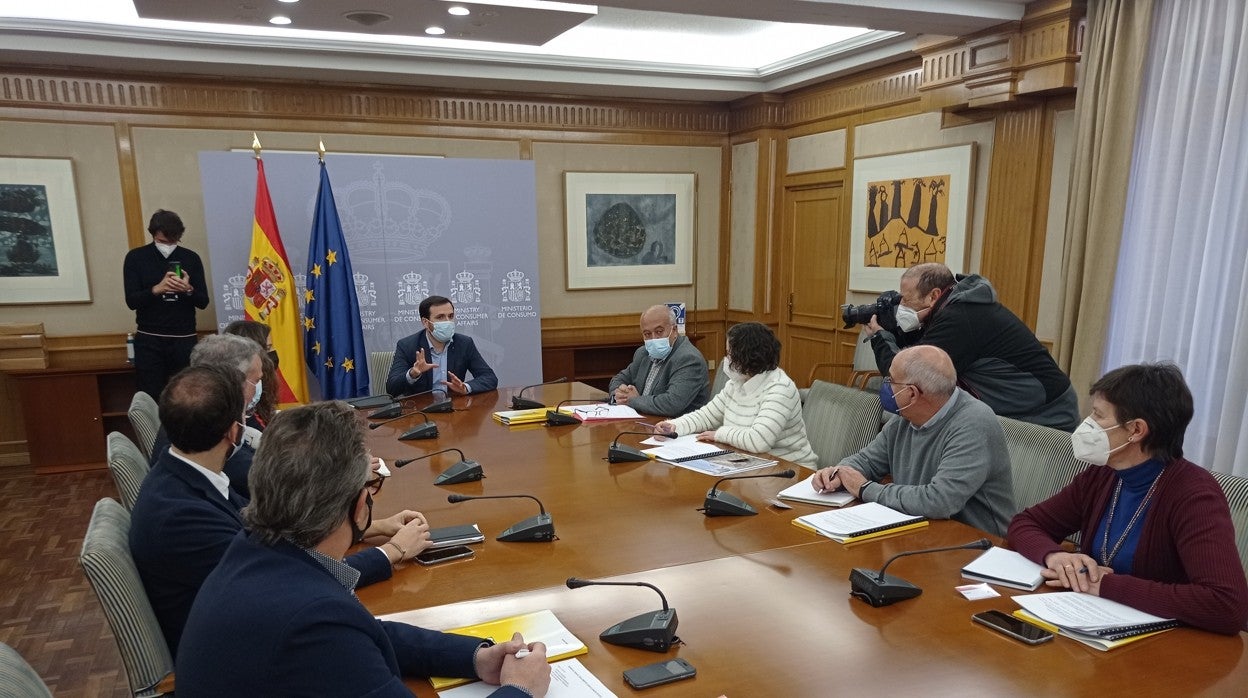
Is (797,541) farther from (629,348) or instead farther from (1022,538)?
(629,348)

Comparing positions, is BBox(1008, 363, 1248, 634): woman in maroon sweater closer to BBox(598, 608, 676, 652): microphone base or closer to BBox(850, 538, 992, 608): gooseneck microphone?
BBox(850, 538, 992, 608): gooseneck microphone

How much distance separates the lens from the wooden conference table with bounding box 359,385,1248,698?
132cm

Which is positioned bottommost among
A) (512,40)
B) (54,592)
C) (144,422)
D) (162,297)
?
(54,592)

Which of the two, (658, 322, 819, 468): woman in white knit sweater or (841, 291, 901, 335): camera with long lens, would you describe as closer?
(658, 322, 819, 468): woman in white knit sweater

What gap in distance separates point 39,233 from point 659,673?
5594 mm

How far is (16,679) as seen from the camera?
3.52 feet

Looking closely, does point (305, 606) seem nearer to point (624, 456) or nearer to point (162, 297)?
point (624, 456)

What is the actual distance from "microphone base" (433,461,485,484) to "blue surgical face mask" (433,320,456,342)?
5.44 feet

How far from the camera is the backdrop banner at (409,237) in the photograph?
4930 millimetres

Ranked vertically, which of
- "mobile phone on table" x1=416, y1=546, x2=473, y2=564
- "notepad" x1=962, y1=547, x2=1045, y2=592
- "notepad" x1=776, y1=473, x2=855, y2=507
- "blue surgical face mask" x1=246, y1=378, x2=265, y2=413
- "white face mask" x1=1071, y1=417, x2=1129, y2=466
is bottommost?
"mobile phone on table" x1=416, y1=546, x2=473, y2=564

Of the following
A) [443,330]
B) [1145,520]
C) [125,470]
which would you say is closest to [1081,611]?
[1145,520]

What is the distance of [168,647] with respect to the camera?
1660 mm

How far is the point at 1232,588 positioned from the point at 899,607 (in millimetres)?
634

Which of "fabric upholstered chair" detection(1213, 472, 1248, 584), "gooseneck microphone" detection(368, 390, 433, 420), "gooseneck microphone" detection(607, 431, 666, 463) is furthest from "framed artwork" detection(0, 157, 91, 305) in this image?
"fabric upholstered chair" detection(1213, 472, 1248, 584)
